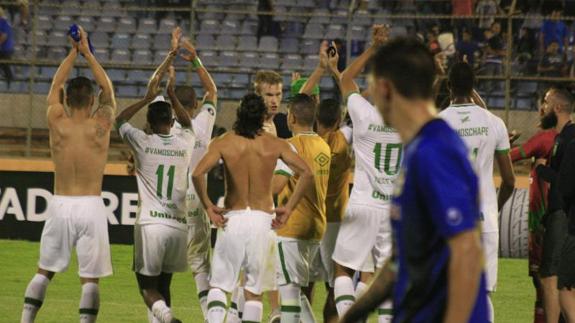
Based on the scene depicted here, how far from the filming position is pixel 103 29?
20.4 m

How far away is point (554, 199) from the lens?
10133 millimetres

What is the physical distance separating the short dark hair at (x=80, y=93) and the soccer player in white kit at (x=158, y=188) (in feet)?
1.53

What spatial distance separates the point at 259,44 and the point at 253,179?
38.3 ft

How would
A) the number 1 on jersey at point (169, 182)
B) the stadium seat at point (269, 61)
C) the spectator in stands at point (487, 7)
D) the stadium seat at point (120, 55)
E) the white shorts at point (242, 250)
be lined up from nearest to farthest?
the white shorts at point (242, 250) < the number 1 on jersey at point (169, 182) < the stadium seat at point (269, 61) < the spectator in stands at point (487, 7) < the stadium seat at point (120, 55)

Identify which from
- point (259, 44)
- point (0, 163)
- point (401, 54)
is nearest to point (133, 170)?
point (401, 54)

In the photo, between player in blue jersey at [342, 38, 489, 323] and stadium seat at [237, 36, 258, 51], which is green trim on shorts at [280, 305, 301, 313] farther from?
stadium seat at [237, 36, 258, 51]

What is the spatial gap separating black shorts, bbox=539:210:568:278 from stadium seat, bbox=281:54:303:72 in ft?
32.5

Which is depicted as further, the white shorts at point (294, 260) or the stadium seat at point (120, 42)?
the stadium seat at point (120, 42)

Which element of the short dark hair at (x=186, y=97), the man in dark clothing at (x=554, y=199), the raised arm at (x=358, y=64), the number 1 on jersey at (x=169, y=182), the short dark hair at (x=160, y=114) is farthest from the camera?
the short dark hair at (x=186, y=97)

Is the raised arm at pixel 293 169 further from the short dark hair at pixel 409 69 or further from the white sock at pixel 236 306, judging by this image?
the short dark hair at pixel 409 69

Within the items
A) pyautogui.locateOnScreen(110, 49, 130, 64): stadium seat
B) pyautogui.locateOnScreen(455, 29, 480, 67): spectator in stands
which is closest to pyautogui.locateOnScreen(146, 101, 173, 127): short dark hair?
pyautogui.locateOnScreen(455, 29, 480, 67): spectator in stands

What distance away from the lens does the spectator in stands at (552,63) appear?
61.3 feet

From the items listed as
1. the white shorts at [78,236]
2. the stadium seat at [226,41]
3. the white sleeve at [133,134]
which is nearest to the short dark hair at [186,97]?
the white sleeve at [133,134]

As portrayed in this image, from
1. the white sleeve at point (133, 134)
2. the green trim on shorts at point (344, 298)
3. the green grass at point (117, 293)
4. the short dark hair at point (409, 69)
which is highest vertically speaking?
the short dark hair at point (409, 69)
